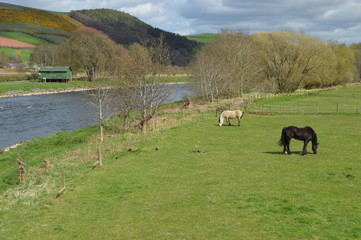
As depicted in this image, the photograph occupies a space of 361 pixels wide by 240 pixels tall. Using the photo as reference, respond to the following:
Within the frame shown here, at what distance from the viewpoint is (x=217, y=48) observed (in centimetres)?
8388

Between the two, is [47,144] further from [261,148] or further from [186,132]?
[261,148]

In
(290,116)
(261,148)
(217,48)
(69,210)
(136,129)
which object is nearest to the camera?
(69,210)

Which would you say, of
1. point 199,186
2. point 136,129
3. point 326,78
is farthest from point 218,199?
point 326,78

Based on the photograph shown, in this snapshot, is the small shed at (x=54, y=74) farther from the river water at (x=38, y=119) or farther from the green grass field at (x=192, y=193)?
the green grass field at (x=192, y=193)

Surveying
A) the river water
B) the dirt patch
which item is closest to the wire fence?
the river water

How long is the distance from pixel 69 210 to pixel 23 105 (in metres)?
65.2

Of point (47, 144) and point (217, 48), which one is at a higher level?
point (217, 48)

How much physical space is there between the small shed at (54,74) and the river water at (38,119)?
1660 inches

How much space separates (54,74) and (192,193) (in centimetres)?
11330

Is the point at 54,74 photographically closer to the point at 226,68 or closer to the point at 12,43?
the point at 226,68

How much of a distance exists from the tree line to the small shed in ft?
186

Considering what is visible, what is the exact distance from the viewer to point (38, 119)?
57500 millimetres

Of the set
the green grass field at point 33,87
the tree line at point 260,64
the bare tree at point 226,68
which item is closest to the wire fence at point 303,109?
the bare tree at point 226,68

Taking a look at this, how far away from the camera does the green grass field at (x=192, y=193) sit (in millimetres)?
13492
